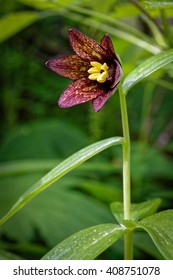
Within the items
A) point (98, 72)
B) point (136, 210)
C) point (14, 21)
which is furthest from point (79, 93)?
point (14, 21)

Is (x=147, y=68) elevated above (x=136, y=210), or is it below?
above

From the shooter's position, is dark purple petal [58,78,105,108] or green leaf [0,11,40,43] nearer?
dark purple petal [58,78,105,108]

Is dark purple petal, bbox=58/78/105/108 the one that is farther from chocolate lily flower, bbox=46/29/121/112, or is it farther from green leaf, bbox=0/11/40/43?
green leaf, bbox=0/11/40/43

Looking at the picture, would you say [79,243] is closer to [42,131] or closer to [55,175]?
[55,175]

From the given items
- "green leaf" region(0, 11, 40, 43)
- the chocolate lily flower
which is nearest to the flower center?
the chocolate lily flower

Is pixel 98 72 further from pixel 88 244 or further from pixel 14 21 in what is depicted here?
pixel 14 21

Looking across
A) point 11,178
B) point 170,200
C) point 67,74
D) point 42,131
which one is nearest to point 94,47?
point 67,74
